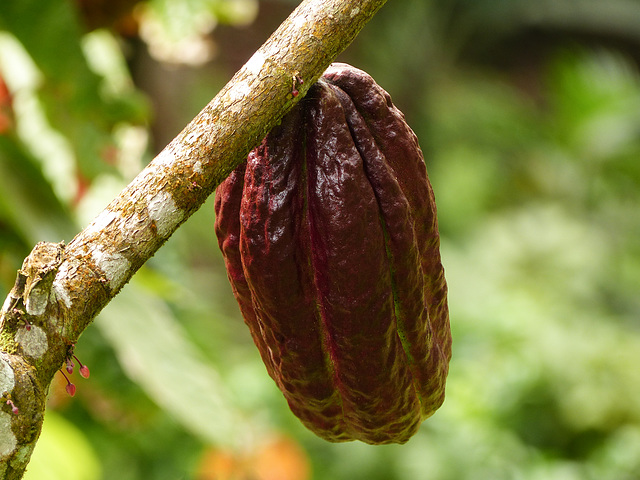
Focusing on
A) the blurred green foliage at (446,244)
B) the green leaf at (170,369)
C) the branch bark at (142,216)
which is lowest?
the branch bark at (142,216)

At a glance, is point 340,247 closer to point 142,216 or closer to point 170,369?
point 142,216

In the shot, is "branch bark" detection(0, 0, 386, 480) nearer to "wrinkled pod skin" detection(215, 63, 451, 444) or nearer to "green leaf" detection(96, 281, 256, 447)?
"wrinkled pod skin" detection(215, 63, 451, 444)

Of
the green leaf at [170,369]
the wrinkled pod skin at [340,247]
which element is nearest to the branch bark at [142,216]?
the wrinkled pod skin at [340,247]

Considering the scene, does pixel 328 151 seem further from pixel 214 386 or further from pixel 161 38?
pixel 161 38

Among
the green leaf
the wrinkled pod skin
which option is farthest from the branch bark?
the green leaf

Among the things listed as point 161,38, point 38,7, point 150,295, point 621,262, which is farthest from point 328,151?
point 621,262

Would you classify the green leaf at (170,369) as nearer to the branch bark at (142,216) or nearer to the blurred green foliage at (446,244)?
the blurred green foliage at (446,244)

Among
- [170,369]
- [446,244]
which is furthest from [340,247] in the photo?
[446,244]
